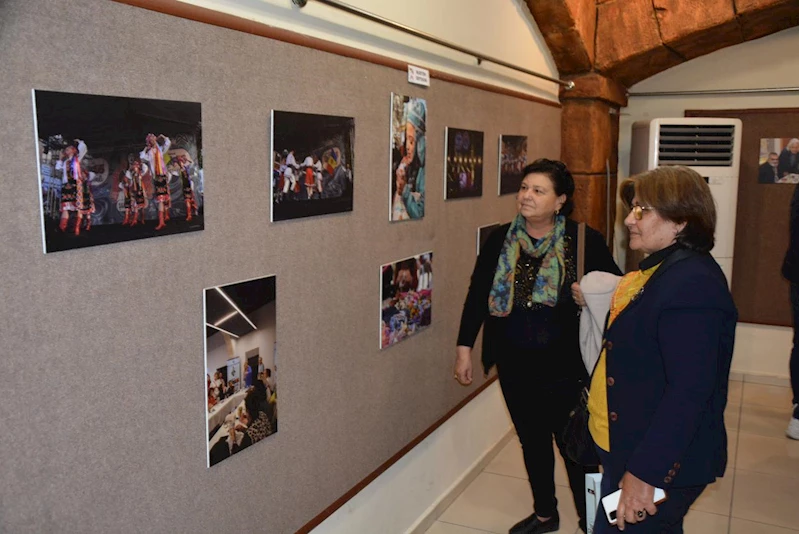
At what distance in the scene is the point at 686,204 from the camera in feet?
5.47

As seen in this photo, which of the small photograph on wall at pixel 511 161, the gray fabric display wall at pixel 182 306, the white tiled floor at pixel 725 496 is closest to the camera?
the gray fabric display wall at pixel 182 306

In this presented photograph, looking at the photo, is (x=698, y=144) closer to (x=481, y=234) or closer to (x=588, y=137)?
(x=588, y=137)

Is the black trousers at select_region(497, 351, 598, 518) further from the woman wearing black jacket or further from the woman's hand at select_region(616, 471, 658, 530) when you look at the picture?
the woman's hand at select_region(616, 471, 658, 530)

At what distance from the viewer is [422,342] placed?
279 cm

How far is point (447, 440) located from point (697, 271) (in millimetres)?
1786

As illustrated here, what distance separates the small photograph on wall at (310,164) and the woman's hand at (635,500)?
3.46ft

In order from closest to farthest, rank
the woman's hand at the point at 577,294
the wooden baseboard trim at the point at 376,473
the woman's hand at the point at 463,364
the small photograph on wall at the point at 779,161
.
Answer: the wooden baseboard trim at the point at 376,473
the woman's hand at the point at 577,294
the woman's hand at the point at 463,364
the small photograph on wall at the point at 779,161

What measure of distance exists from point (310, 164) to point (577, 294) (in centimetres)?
97

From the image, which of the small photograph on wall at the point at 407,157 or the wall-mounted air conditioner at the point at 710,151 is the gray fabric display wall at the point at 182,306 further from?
the wall-mounted air conditioner at the point at 710,151

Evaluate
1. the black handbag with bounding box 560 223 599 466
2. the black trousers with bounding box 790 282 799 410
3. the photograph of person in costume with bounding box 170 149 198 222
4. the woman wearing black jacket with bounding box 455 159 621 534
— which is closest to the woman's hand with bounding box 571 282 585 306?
the woman wearing black jacket with bounding box 455 159 621 534

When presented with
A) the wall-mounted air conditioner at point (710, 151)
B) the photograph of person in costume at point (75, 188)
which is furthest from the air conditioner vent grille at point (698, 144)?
the photograph of person in costume at point (75, 188)

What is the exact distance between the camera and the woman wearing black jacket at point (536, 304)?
2402 millimetres

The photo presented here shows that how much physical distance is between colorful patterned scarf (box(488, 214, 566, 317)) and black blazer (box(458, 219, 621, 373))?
4 centimetres

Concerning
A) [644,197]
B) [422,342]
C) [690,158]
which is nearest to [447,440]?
[422,342]
